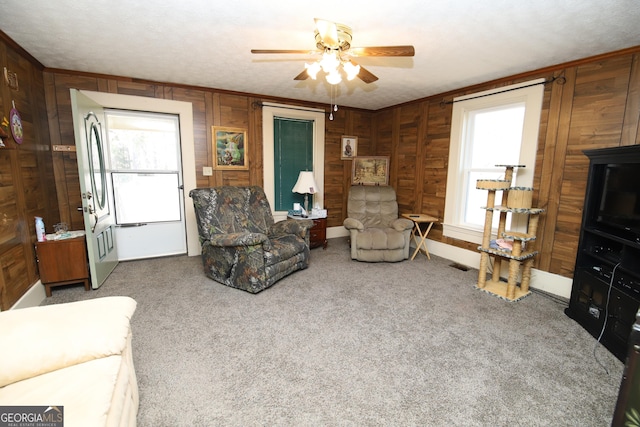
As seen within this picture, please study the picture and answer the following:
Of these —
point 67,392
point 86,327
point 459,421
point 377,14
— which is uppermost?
point 377,14

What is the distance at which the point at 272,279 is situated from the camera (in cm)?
311

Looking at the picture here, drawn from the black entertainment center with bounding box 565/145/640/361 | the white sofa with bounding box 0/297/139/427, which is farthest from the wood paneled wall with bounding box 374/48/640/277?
the white sofa with bounding box 0/297/139/427

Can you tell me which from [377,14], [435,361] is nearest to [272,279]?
[435,361]

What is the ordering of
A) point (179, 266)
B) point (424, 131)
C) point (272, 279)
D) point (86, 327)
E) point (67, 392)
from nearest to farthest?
point (67, 392), point (86, 327), point (272, 279), point (179, 266), point (424, 131)

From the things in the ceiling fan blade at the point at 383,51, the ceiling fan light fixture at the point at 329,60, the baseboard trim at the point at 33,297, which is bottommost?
the baseboard trim at the point at 33,297

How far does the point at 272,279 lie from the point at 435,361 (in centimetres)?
172

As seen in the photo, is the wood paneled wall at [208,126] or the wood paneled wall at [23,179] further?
the wood paneled wall at [208,126]

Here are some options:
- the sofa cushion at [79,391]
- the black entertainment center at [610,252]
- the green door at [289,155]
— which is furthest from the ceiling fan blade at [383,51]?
the green door at [289,155]

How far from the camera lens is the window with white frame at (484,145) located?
3189mm

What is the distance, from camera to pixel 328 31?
1.76 metres

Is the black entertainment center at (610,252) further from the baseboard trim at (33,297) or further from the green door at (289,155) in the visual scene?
the baseboard trim at (33,297)

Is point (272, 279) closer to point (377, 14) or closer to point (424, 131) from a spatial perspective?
point (377, 14)

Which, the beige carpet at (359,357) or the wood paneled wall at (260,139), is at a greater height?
the wood paneled wall at (260,139)

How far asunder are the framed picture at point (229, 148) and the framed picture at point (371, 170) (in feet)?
5.71
